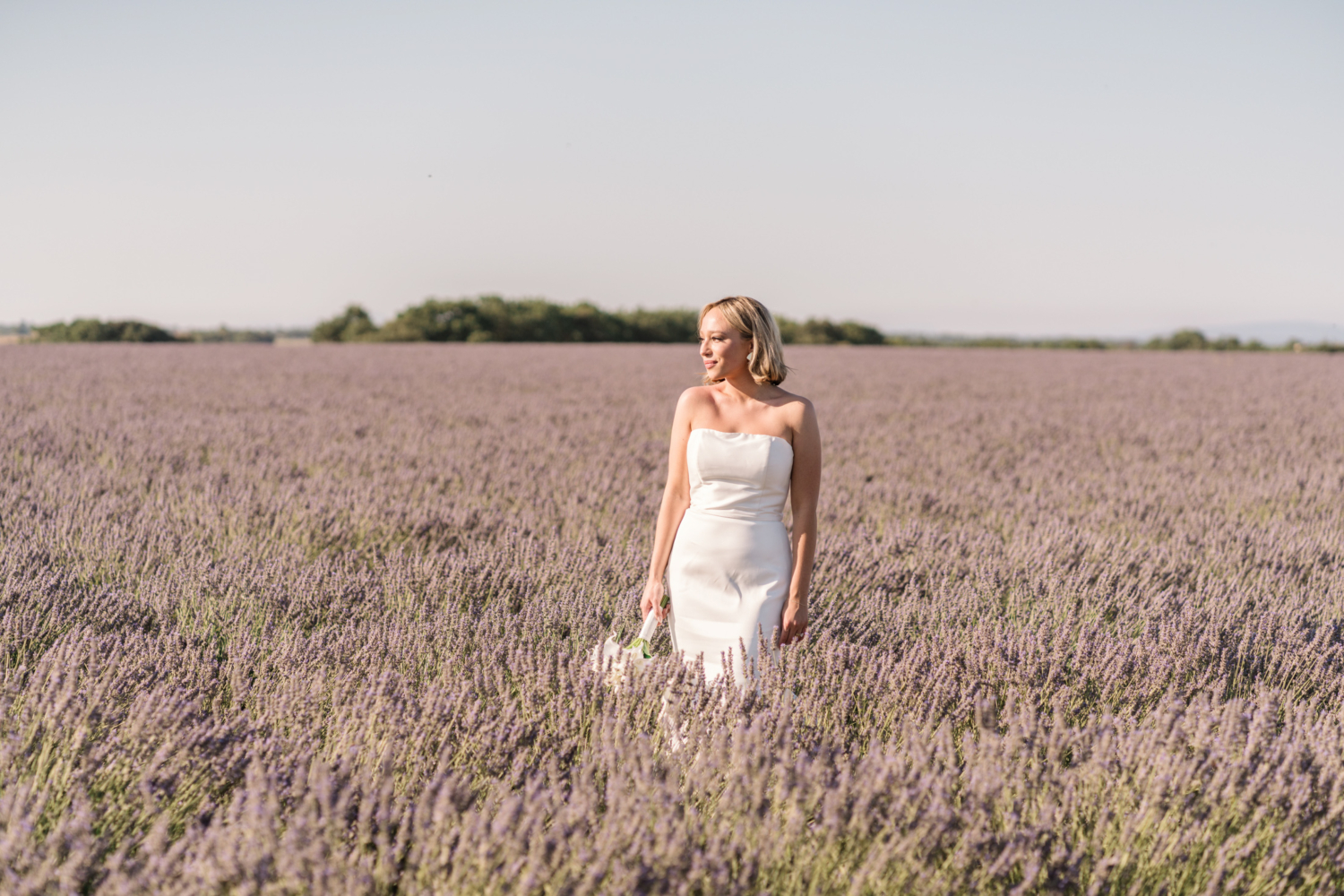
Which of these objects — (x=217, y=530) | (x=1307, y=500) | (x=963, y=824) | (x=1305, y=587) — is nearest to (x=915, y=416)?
(x=1307, y=500)

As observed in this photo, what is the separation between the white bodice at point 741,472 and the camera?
185cm

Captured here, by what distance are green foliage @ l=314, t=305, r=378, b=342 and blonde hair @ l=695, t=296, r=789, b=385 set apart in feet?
139

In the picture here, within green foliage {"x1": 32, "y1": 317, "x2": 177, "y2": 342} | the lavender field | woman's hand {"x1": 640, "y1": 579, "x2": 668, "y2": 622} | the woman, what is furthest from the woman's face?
green foliage {"x1": 32, "y1": 317, "x2": 177, "y2": 342}

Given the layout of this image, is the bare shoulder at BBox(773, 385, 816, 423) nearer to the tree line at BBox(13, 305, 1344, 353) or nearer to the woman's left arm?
the woman's left arm

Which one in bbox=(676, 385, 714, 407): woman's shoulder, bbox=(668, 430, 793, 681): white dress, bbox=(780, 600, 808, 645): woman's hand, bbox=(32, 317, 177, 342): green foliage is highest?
bbox=(32, 317, 177, 342): green foliage

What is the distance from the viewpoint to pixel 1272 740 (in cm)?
141

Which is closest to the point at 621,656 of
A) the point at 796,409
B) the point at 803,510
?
the point at 803,510

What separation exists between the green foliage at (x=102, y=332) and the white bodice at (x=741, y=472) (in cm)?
Result: 3105

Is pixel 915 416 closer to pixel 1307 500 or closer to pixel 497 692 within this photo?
pixel 1307 500

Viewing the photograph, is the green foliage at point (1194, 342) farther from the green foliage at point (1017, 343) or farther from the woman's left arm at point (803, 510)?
the woman's left arm at point (803, 510)

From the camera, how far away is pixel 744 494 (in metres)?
1.88

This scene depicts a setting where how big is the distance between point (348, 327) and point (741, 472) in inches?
1811

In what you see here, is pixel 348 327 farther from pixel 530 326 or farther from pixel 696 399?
pixel 696 399

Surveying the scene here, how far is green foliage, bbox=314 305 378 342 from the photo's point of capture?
42.2 metres
